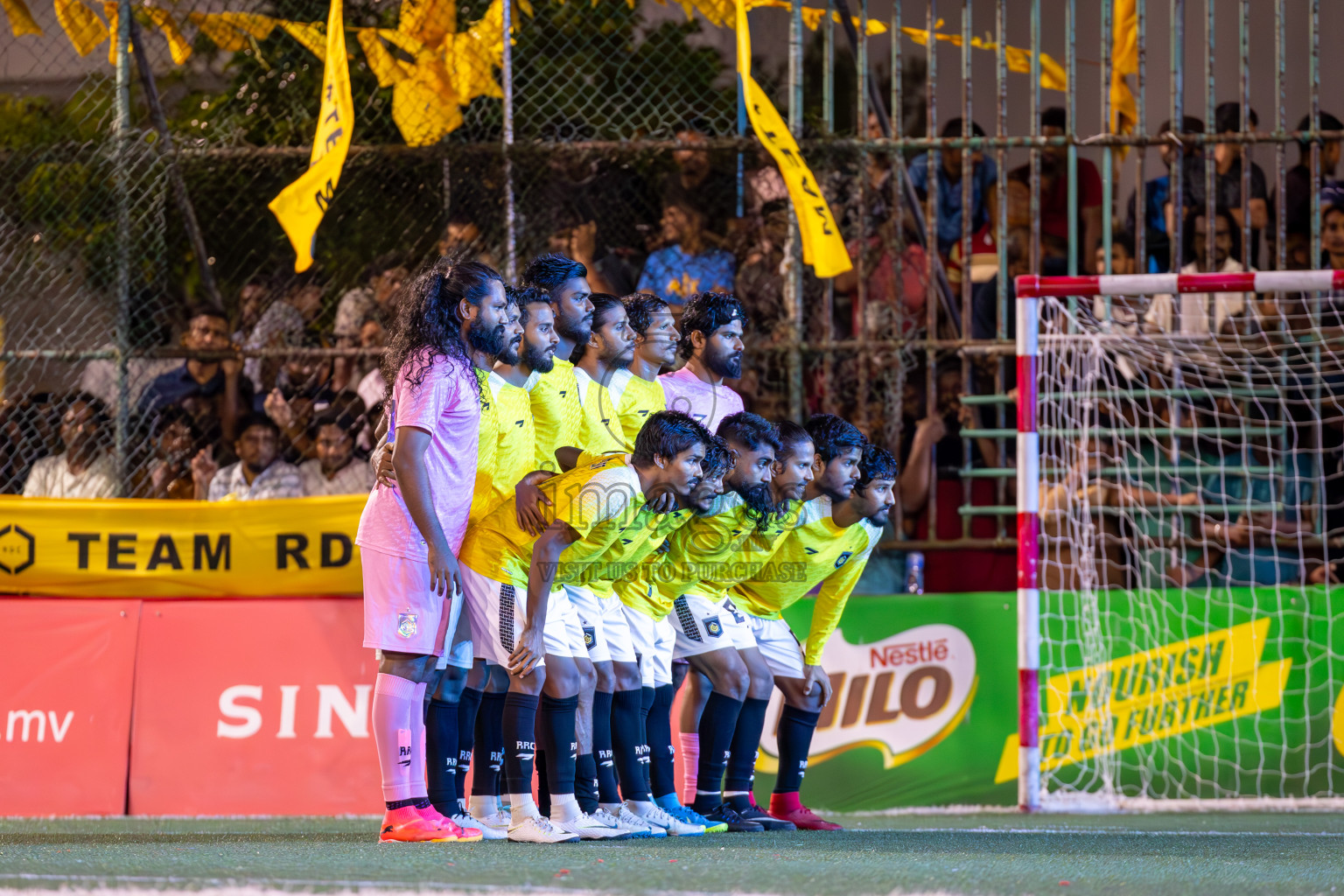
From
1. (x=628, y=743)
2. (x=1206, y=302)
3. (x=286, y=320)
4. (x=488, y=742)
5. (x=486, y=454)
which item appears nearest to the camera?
(x=486, y=454)

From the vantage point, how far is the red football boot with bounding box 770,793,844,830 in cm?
549

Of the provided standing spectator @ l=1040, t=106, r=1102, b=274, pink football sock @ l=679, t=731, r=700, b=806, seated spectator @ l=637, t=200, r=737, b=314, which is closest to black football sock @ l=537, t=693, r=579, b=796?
pink football sock @ l=679, t=731, r=700, b=806

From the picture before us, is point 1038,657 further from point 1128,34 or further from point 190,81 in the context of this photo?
point 190,81

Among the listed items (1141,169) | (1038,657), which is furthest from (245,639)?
(1141,169)

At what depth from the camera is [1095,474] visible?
7.61 m

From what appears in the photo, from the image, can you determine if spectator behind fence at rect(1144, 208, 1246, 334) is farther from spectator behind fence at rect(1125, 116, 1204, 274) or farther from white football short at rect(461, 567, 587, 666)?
white football short at rect(461, 567, 587, 666)

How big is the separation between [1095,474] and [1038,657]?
1.33 m

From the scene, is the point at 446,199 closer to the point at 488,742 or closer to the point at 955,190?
the point at 955,190

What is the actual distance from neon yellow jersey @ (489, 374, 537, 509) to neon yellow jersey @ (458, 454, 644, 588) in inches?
3.1

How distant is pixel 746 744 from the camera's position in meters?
5.39

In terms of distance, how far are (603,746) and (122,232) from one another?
420cm

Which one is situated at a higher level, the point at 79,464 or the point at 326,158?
the point at 326,158

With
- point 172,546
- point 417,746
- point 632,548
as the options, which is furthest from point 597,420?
point 172,546

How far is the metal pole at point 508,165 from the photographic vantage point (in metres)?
7.37
